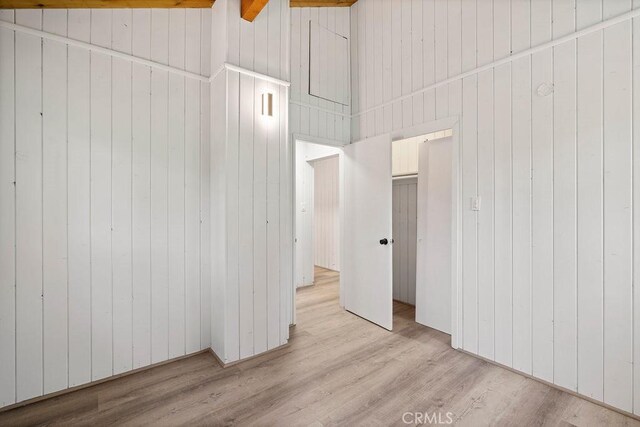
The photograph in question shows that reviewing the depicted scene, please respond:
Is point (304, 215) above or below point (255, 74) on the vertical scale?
below

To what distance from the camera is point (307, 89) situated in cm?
353

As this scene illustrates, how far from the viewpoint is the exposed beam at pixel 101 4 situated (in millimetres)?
1978

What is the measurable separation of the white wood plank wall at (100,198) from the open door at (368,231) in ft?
5.92

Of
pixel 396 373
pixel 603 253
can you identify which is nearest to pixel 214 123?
pixel 396 373

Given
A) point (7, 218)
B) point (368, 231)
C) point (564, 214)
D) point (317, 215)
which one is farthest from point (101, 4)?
point (317, 215)

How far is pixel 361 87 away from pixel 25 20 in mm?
3123

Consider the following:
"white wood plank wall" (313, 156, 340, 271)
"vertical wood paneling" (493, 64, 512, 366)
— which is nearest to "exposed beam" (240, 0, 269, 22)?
"vertical wood paneling" (493, 64, 512, 366)

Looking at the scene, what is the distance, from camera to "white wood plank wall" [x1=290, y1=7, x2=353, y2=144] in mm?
3441

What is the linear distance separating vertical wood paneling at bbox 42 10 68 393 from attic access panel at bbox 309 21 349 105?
2334 millimetres

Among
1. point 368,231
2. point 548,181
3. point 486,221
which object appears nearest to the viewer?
point 548,181

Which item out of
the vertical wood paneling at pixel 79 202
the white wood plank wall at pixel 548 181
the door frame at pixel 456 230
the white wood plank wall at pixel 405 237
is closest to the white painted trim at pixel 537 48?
the white wood plank wall at pixel 548 181

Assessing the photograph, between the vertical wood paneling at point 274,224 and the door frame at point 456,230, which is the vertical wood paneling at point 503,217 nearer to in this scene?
the door frame at point 456,230

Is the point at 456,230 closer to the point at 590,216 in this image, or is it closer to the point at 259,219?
the point at 590,216

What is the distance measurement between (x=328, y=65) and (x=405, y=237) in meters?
2.51
